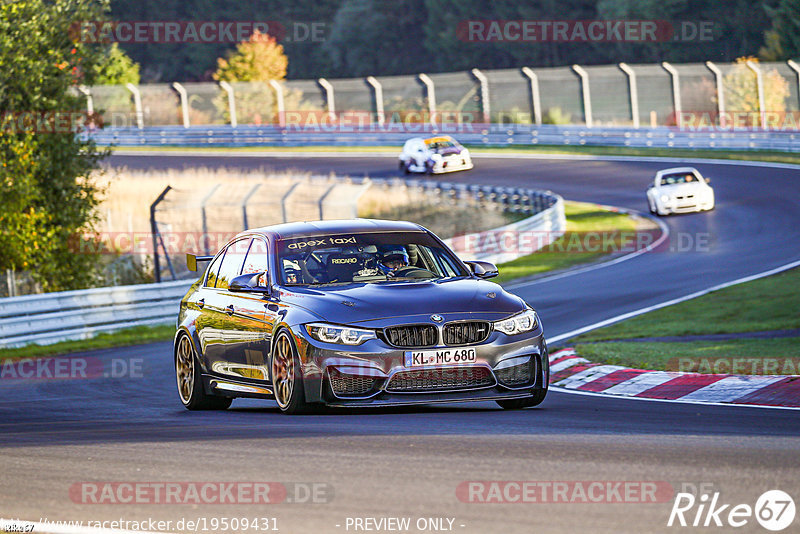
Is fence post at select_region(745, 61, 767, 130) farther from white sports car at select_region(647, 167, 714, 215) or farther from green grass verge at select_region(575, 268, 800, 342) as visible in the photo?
green grass verge at select_region(575, 268, 800, 342)

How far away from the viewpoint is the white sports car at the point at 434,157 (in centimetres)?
4797

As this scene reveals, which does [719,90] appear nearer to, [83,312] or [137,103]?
[137,103]

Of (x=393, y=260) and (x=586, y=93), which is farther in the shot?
(x=586, y=93)

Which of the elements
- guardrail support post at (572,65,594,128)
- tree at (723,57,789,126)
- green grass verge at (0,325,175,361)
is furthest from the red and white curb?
guardrail support post at (572,65,594,128)

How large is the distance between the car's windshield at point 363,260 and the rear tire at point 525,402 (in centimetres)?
116

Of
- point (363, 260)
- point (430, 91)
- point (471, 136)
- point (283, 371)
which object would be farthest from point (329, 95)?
point (283, 371)

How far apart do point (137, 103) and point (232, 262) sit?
52202 mm

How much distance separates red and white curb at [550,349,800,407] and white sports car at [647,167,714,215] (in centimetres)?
2184

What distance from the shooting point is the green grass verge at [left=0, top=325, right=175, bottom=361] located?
1972 cm

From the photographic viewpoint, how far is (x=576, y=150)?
53812mm

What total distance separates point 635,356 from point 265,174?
35.3 metres

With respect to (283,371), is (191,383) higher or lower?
lower

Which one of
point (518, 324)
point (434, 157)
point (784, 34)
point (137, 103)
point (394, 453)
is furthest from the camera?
point (784, 34)

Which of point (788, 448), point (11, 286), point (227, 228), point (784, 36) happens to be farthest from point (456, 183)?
point (788, 448)
